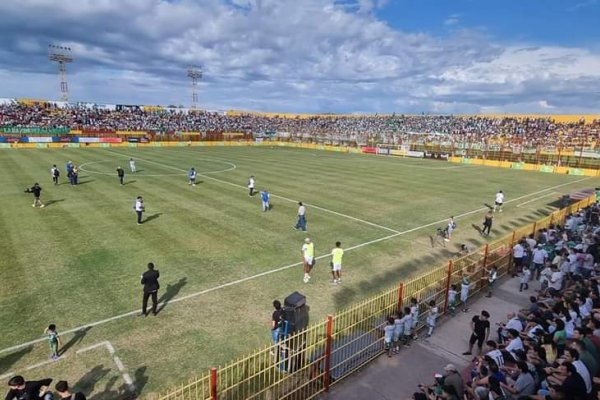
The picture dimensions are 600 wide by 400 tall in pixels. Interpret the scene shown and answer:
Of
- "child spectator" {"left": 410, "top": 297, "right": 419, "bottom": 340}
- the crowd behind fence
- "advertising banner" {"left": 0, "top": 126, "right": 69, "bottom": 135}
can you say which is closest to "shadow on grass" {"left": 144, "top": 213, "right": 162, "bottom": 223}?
the crowd behind fence

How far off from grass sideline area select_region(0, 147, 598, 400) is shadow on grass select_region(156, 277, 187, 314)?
0.07m

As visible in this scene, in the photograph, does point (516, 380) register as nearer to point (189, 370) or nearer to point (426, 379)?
point (426, 379)

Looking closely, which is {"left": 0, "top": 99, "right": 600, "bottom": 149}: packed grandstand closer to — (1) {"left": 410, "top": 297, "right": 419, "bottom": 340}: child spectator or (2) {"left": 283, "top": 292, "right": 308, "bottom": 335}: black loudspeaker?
(1) {"left": 410, "top": 297, "right": 419, "bottom": 340}: child spectator

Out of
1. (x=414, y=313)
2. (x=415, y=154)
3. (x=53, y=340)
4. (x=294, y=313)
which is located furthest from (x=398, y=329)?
(x=415, y=154)

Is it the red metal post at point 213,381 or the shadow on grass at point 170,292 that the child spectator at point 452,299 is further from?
the shadow on grass at point 170,292

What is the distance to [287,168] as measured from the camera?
148 feet

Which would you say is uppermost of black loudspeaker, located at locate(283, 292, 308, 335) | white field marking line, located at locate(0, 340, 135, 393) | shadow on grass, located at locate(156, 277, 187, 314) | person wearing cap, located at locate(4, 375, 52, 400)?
black loudspeaker, located at locate(283, 292, 308, 335)

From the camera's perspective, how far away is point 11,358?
374 inches

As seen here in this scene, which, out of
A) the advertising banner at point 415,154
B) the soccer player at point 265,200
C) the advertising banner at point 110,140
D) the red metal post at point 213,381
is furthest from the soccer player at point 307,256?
the advertising banner at point 110,140

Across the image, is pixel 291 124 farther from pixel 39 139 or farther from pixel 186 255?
pixel 186 255

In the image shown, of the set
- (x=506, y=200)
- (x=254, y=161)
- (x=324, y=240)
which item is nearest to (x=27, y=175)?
(x=254, y=161)

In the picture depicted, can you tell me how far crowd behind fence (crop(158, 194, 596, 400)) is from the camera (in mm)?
7992

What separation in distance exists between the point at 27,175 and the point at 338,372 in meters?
35.4

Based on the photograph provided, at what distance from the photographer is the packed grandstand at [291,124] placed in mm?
72625
